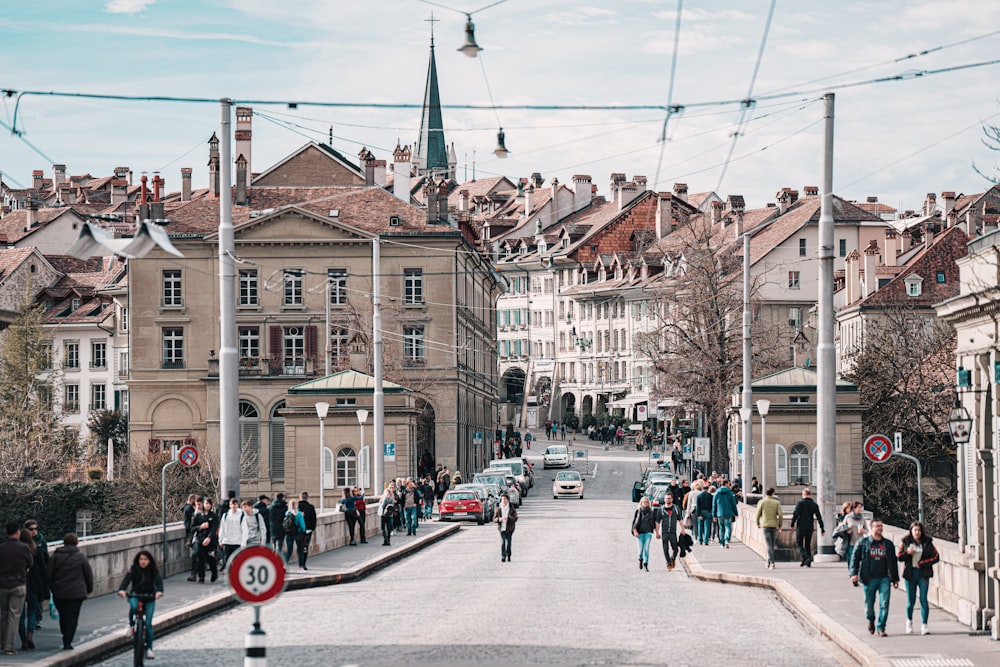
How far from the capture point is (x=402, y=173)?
303ft

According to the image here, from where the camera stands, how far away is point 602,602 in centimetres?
Answer: 2773

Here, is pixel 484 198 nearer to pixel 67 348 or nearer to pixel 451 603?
pixel 67 348

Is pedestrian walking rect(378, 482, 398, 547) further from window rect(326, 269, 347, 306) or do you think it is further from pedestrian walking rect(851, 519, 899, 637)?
window rect(326, 269, 347, 306)

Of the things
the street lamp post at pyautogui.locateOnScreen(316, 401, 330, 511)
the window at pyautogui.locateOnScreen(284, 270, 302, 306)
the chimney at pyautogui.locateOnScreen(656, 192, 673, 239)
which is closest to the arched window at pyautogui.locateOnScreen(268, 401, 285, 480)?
the window at pyautogui.locateOnScreen(284, 270, 302, 306)

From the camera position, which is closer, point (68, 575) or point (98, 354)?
point (68, 575)

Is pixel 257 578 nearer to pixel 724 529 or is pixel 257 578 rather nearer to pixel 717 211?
pixel 724 529

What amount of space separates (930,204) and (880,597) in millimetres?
111659

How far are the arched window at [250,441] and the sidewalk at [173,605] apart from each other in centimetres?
3907

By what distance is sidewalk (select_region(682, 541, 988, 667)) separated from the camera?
66.2 feet

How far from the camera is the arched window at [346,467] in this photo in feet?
201

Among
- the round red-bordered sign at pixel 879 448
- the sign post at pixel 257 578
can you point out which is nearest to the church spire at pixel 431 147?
the round red-bordered sign at pixel 879 448

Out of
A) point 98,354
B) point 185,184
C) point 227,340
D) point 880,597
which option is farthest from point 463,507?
point 98,354

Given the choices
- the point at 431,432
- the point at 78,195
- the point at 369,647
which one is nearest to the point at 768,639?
the point at 369,647

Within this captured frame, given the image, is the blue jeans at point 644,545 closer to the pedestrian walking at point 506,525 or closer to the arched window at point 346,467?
the pedestrian walking at point 506,525
